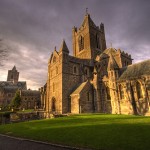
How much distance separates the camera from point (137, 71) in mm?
29859

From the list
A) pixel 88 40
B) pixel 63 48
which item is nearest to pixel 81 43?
pixel 88 40

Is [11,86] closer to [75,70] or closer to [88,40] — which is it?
[88,40]

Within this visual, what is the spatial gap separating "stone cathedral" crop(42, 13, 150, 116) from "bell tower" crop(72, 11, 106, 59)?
17.9 inches

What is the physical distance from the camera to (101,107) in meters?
32.7

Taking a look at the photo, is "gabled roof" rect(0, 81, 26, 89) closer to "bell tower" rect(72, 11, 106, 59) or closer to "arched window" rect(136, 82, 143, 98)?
"bell tower" rect(72, 11, 106, 59)

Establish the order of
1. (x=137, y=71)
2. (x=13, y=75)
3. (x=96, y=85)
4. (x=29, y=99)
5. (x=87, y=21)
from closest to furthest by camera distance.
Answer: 1. (x=137, y=71)
2. (x=96, y=85)
3. (x=87, y=21)
4. (x=29, y=99)
5. (x=13, y=75)

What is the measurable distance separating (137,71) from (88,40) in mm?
26149

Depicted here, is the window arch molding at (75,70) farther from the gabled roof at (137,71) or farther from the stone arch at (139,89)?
the stone arch at (139,89)

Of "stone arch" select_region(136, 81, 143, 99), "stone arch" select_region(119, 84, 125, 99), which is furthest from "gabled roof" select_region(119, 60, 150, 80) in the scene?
"stone arch" select_region(119, 84, 125, 99)

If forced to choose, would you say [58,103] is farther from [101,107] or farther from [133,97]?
[133,97]

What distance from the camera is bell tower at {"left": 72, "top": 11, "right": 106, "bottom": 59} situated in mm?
50781

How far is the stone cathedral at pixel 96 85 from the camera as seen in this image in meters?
27.8

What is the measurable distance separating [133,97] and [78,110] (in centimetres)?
1255

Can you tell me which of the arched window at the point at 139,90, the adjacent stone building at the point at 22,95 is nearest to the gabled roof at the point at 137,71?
the arched window at the point at 139,90
